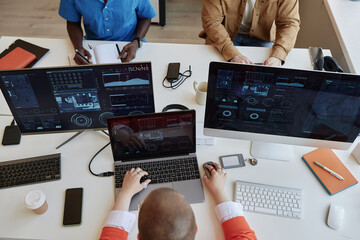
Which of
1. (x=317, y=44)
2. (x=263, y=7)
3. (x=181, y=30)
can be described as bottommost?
(x=181, y=30)

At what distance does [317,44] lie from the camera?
2545 mm

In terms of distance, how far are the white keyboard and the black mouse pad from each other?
1019 mm

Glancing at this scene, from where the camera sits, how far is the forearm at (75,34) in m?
1.76

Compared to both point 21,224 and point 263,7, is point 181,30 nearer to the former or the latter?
point 263,7

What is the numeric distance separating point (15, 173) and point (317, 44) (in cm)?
254

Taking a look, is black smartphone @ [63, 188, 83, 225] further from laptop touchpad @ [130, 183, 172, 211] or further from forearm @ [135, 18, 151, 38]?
forearm @ [135, 18, 151, 38]

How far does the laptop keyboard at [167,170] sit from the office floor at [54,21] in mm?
2272

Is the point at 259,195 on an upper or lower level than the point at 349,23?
lower

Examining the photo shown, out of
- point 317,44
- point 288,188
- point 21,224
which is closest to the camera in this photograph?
point 21,224

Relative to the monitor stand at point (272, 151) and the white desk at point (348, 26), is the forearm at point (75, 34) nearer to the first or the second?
the monitor stand at point (272, 151)

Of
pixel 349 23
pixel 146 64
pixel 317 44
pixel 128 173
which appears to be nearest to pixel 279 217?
pixel 128 173

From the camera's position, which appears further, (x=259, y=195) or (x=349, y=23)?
(x=349, y=23)

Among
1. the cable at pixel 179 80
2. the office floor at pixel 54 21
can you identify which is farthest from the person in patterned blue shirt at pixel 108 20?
the office floor at pixel 54 21

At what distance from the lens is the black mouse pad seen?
1.29m
